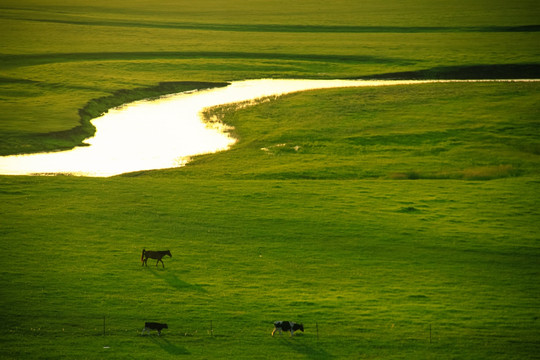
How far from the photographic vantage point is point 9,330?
2848cm

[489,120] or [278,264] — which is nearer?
[278,264]

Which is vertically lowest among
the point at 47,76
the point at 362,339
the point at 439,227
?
the point at 362,339

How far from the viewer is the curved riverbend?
197 feet

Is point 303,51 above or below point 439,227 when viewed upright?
above

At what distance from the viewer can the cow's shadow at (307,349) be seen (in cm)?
2669

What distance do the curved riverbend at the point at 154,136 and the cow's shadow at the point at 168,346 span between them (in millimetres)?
31560

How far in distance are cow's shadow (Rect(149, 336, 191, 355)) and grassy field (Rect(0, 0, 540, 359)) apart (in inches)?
3.7

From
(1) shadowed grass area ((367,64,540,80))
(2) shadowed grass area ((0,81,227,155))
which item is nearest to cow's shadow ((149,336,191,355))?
(2) shadowed grass area ((0,81,227,155))

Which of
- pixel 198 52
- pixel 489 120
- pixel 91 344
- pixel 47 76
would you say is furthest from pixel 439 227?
pixel 198 52

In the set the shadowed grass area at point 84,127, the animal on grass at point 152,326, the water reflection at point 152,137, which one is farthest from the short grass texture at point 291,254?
the shadowed grass area at point 84,127

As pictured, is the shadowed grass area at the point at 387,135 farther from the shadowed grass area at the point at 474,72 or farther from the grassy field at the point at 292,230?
the shadowed grass area at the point at 474,72

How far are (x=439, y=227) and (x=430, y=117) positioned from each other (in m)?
32.7

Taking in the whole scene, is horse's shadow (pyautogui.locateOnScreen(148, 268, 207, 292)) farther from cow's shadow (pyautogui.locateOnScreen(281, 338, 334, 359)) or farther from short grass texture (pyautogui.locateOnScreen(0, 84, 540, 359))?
cow's shadow (pyautogui.locateOnScreen(281, 338, 334, 359))

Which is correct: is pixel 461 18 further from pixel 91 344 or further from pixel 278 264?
pixel 91 344
